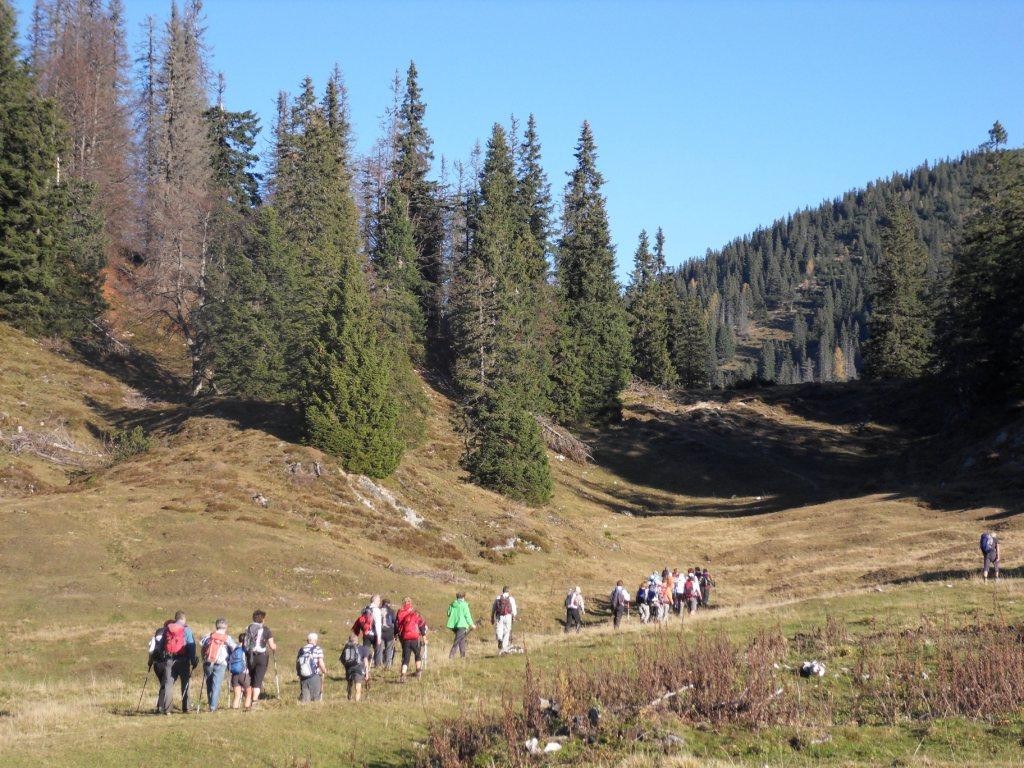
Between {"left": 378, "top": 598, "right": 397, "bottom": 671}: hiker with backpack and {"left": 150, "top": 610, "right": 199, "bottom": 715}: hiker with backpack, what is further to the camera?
{"left": 378, "top": 598, "right": 397, "bottom": 671}: hiker with backpack

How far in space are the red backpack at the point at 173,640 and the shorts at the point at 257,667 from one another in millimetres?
1406

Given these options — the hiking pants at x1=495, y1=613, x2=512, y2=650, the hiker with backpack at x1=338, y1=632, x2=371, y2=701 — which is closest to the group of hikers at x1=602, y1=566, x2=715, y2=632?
the hiking pants at x1=495, y1=613, x2=512, y2=650

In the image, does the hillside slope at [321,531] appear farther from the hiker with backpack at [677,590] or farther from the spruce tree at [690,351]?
the spruce tree at [690,351]

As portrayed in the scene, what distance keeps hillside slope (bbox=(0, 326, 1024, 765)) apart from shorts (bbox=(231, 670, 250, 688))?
2.64 m

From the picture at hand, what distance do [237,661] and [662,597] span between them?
17.1 meters

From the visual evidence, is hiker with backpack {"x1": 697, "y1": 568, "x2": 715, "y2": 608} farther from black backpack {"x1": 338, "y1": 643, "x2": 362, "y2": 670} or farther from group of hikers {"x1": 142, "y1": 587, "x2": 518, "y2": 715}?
black backpack {"x1": 338, "y1": 643, "x2": 362, "y2": 670}

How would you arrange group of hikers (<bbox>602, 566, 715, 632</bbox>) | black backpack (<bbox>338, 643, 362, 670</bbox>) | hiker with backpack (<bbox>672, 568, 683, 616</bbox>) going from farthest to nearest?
hiker with backpack (<bbox>672, 568, 683, 616</bbox>) < group of hikers (<bbox>602, 566, 715, 632</bbox>) < black backpack (<bbox>338, 643, 362, 670</bbox>)

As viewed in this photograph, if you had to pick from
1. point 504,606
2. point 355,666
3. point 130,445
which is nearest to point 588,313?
point 130,445

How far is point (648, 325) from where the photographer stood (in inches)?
4018

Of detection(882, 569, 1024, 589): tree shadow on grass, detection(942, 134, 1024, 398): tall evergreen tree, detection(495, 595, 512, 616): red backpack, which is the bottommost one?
detection(882, 569, 1024, 589): tree shadow on grass

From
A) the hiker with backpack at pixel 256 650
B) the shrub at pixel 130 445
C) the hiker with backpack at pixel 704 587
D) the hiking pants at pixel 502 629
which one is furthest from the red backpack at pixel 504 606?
the shrub at pixel 130 445

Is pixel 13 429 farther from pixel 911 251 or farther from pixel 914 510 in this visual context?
pixel 911 251

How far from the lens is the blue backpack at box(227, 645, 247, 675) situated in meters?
17.4

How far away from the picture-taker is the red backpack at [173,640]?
16.9m
